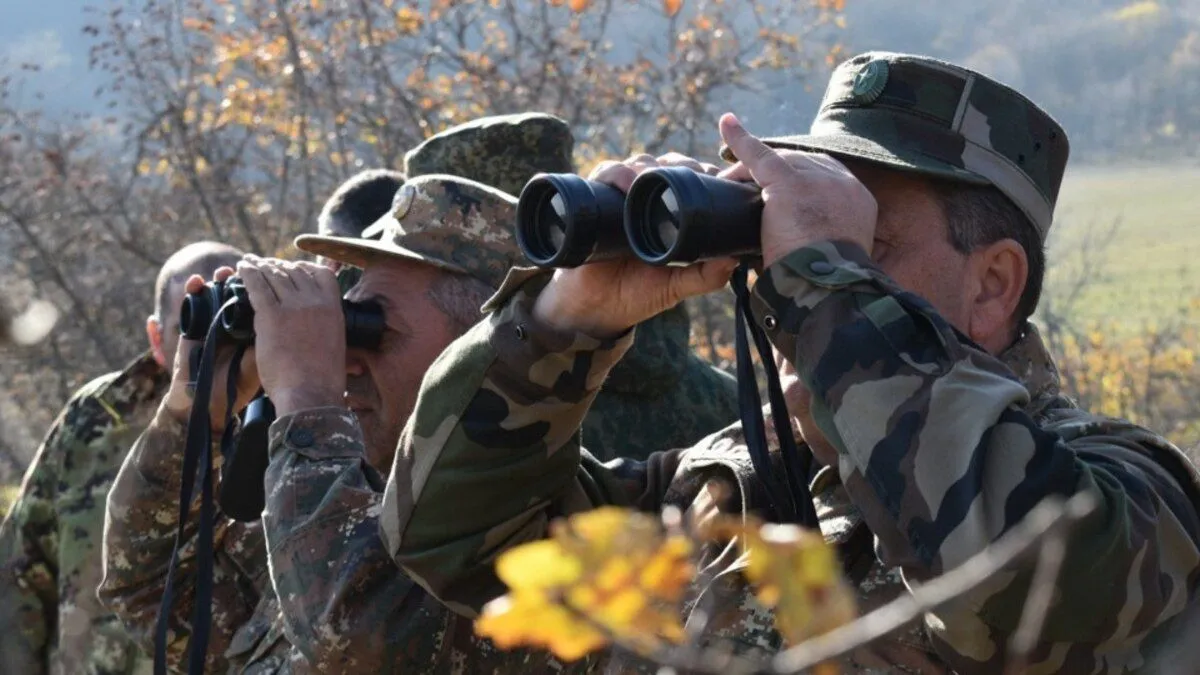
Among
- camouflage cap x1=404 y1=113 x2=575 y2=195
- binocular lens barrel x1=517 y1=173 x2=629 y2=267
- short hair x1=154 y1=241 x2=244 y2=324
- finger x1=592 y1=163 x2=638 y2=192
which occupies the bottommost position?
short hair x1=154 y1=241 x2=244 y2=324

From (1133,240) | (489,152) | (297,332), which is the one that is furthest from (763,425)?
(1133,240)

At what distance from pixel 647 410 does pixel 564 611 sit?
255cm

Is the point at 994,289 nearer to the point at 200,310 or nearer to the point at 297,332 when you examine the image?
the point at 297,332

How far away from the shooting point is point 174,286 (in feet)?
13.9

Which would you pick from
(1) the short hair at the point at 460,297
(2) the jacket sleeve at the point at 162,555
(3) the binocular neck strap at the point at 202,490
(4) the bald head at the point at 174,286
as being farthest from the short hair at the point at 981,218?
(4) the bald head at the point at 174,286

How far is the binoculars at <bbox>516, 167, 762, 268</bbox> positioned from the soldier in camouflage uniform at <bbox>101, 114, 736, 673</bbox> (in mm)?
621

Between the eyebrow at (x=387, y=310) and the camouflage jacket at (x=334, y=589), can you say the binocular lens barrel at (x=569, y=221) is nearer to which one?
the camouflage jacket at (x=334, y=589)

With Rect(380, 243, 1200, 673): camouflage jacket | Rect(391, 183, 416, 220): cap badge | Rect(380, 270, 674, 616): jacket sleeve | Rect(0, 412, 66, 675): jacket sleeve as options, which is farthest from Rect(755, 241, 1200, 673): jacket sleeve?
Rect(0, 412, 66, 675): jacket sleeve

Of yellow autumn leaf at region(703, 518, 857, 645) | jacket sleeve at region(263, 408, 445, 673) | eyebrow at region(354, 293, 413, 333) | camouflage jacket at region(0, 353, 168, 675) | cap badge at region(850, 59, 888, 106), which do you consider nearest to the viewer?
yellow autumn leaf at region(703, 518, 857, 645)

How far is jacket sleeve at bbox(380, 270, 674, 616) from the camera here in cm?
225

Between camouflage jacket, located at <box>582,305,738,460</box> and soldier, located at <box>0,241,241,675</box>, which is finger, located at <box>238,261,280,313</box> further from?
soldier, located at <box>0,241,241,675</box>

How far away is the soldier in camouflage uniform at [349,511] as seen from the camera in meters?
2.50

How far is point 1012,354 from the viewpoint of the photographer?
218 cm

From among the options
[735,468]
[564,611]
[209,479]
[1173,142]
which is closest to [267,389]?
[209,479]
